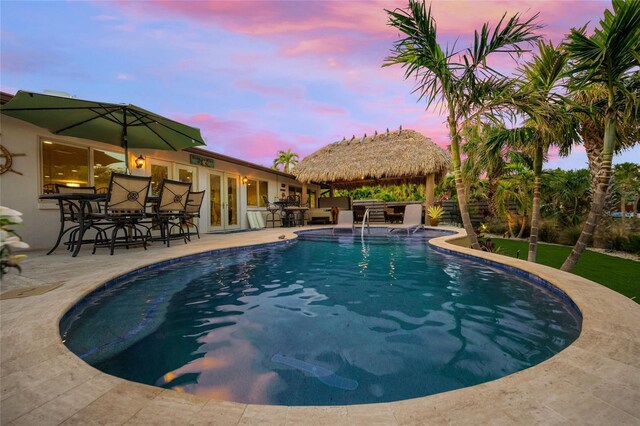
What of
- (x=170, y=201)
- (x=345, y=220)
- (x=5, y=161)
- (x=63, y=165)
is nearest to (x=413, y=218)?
(x=345, y=220)

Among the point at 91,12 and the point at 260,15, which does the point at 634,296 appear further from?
the point at 91,12

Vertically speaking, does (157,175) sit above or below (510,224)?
above

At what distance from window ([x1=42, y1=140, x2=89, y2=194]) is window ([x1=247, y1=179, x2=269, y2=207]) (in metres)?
6.84

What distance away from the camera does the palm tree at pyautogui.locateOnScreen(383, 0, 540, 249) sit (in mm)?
4773

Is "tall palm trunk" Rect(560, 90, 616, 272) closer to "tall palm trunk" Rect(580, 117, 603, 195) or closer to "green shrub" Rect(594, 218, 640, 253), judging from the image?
"tall palm trunk" Rect(580, 117, 603, 195)

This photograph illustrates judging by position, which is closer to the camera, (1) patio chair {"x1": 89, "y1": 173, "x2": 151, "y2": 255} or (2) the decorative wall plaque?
(1) patio chair {"x1": 89, "y1": 173, "x2": 151, "y2": 255}

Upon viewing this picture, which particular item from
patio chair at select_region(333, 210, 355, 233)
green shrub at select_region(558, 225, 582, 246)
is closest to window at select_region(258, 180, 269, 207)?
patio chair at select_region(333, 210, 355, 233)

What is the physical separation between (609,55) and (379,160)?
1080cm

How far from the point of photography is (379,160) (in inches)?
561

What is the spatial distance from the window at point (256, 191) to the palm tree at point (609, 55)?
11674mm

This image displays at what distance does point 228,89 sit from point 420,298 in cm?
1501

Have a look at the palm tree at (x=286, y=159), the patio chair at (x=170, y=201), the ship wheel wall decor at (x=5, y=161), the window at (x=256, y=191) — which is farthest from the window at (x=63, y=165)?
the palm tree at (x=286, y=159)

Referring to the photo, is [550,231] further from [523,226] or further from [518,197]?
[518,197]

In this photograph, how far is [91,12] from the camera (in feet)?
24.1
